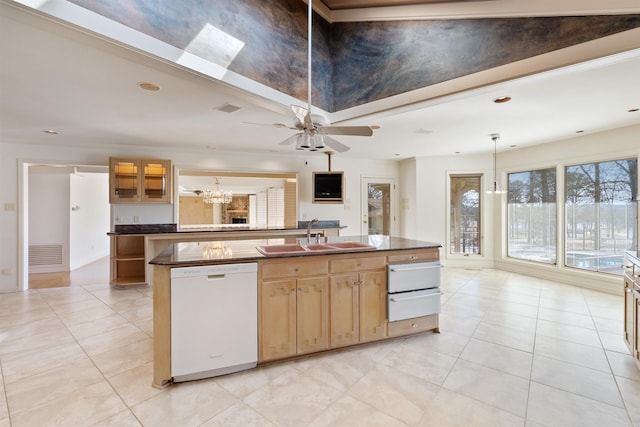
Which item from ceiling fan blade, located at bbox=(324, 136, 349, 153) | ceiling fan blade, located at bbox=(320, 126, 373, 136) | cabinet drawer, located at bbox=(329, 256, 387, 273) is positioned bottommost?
cabinet drawer, located at bbox=(329, 256, 387, 273)

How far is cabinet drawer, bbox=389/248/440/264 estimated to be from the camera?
271cm

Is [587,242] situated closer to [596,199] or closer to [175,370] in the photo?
[596,199]

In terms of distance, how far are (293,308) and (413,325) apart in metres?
1.20

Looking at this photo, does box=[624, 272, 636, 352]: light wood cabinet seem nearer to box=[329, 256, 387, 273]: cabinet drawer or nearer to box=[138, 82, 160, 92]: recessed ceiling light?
box=[329, 256, 387, 273]: cabinet drawer

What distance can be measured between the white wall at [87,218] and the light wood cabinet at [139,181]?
256 cm

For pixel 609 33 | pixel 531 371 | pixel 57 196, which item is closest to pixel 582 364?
pixel 531 371

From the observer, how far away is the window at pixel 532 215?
520 centimetres

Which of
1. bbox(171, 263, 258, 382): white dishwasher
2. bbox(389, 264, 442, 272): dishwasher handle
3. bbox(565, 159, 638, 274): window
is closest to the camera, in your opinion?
bbox(171, 263, 258, 382): white dishwasher

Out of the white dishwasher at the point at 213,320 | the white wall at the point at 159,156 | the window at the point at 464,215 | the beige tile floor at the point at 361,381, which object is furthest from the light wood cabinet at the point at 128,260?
the window at the point at 464,215

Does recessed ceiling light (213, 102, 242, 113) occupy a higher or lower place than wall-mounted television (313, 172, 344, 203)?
higher

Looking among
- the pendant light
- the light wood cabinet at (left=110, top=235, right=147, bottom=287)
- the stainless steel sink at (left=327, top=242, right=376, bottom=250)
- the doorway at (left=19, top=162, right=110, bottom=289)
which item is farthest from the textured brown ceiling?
the doorway at (left=19, top=162, right=110, bottom=289)

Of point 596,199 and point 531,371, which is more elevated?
point 596,199

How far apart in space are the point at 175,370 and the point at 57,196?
6.28 m

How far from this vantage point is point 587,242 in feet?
15.4
